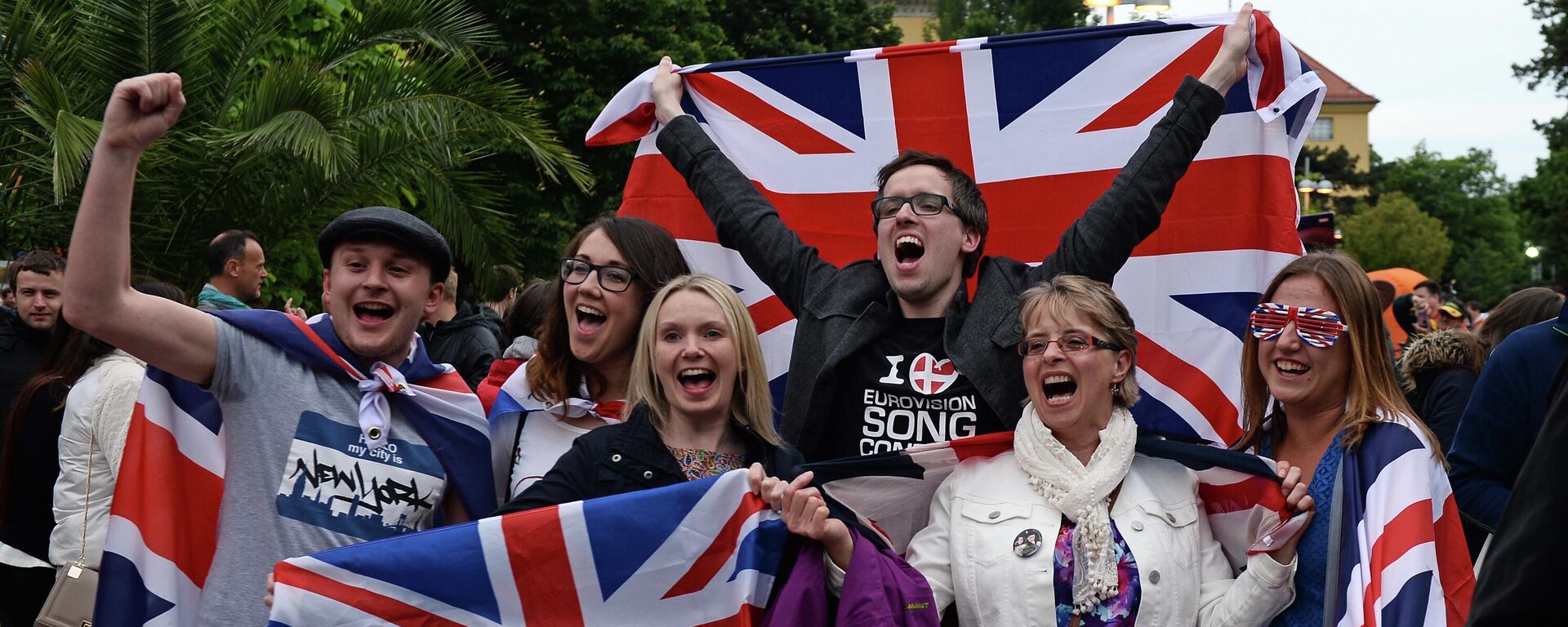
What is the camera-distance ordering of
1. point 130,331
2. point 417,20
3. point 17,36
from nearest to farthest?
point 130,331
point 17,36
point 417,20

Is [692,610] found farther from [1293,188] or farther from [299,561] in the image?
[1293,188]

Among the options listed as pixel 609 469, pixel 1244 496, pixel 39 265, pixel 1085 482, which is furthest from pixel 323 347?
pixel 39 265

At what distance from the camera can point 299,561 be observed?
2975 mm

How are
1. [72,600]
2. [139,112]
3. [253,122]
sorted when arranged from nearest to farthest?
[139,112], [72,600], [253,122]

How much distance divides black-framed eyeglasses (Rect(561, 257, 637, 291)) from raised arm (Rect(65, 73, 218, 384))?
1045 millimetres

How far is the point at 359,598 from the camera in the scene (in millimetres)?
3033

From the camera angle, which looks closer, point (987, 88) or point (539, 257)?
point (987, 88)

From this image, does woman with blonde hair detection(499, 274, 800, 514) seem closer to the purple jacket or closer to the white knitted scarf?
the purple jacket

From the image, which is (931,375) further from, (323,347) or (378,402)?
(323,347)

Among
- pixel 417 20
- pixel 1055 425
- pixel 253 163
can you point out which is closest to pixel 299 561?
pixel 1055 425

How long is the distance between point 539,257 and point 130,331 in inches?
656

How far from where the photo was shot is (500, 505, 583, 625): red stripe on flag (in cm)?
309

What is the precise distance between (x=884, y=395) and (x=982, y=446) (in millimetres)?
449

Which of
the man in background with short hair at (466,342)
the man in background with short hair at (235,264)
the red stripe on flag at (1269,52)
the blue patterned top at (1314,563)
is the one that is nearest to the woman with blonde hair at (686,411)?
the blue patterned top at (1314,563)
